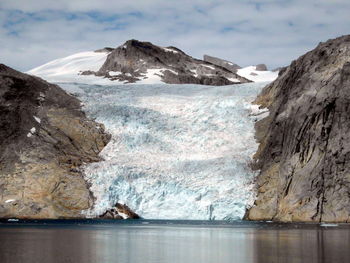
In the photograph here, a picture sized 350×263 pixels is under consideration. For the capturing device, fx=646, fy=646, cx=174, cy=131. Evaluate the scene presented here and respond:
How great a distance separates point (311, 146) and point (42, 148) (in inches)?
909

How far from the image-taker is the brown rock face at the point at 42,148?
171 feet

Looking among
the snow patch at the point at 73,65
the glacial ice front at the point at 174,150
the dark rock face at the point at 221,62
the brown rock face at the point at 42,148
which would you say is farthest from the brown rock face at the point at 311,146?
the dark rock face at the point at 221,62

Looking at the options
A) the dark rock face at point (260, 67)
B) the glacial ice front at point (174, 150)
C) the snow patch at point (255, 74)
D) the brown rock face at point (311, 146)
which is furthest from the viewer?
the dark rock face at point (260, 67)

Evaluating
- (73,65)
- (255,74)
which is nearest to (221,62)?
(255,74)

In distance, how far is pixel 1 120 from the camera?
59781 mm

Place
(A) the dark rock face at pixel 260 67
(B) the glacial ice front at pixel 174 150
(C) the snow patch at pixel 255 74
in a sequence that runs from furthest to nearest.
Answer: (A) the dark rock face at pixel 260 67
(C) the snow patch at pixel 255 74
(B) the glacial ice front at pixel 174 150

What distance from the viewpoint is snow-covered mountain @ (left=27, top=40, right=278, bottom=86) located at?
85875 millimetres

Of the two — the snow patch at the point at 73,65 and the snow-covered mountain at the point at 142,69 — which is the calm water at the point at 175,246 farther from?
the snow patch at the point at 73,65

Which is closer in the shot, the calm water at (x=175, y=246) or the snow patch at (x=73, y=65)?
the calm water at (x=175, y=246)

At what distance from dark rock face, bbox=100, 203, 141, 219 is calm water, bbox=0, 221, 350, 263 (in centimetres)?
1525

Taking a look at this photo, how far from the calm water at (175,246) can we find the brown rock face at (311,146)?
1080 centimetres

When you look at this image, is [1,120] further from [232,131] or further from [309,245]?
[309,245]

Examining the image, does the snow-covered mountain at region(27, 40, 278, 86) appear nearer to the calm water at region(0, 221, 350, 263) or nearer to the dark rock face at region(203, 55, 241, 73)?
the dark rock face at region(203, 55, 241, 73)

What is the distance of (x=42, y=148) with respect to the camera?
5647 cm
